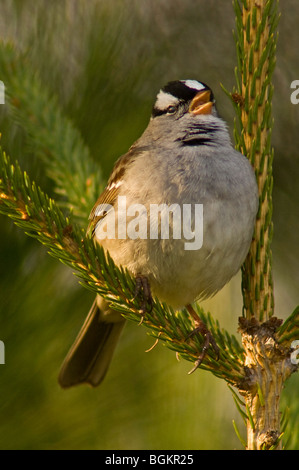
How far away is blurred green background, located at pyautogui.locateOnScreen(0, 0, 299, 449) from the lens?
1.77 meters

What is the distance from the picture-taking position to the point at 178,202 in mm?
1943

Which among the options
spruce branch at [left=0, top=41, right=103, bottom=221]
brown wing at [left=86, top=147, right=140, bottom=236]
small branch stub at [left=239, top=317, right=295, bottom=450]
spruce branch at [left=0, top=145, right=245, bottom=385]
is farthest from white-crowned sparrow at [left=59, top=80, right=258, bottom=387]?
small branch stub at [left=239, top=317, right=295, bottom=450]

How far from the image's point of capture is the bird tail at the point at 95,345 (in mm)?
Answer: 2191

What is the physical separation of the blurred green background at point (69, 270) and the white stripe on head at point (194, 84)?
120 mm

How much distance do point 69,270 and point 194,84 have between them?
776 millimetres

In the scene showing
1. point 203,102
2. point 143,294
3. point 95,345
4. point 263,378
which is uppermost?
point 203,102

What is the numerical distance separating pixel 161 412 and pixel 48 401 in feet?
1.10

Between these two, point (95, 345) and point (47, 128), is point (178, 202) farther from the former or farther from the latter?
point (95, 345)

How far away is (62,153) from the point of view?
2.01 m

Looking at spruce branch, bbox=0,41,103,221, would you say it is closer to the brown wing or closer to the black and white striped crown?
the brown wing

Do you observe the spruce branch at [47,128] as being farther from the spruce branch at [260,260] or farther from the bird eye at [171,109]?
the spruce branch at [260,260]

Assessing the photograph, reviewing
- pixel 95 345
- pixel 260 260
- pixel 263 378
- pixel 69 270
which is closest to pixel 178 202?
pixel 260 260

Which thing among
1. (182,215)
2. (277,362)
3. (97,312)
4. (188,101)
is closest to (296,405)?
(277,362)

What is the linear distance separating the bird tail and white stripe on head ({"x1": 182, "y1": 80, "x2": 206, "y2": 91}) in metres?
0.84
